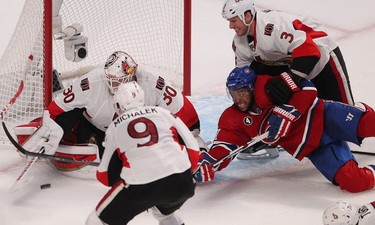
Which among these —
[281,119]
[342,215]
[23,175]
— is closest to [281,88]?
[281,119]

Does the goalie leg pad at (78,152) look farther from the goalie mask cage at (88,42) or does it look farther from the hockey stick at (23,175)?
the goalie mask cage at (88,42)

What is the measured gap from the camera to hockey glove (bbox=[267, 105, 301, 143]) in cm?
370

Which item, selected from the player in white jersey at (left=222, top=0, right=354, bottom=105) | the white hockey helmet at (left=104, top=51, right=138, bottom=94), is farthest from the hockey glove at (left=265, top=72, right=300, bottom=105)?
the white hockey helmet at (left=104, top=51, right=138, bottom=94)

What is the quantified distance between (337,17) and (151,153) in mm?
2998

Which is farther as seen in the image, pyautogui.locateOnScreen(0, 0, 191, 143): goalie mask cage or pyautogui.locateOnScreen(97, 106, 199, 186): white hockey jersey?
pyautogui.locateOnScreen(0, 0, 191, 143): goalie mask cage

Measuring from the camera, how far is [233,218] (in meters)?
3.51

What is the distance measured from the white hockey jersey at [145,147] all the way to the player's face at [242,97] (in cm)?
76

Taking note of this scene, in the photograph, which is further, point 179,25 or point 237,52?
point 179,25

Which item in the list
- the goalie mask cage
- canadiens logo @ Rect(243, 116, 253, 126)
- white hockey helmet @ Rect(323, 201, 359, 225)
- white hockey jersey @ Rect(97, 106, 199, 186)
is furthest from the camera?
the goalie mask cage

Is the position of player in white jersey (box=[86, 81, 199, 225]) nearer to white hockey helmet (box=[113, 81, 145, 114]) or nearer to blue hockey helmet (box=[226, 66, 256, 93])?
white hockey helmet (box=[113, 81, 145, 114])

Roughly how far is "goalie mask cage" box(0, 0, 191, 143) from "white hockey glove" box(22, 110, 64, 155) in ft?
0.70

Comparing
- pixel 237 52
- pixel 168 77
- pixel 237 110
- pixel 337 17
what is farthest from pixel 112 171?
pixel 337 17

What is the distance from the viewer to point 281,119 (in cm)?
370

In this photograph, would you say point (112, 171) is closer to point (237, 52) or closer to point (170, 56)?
point (237, 52)
